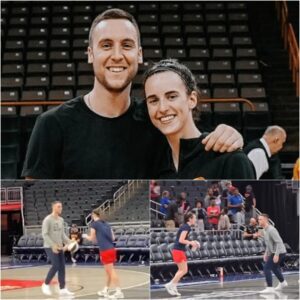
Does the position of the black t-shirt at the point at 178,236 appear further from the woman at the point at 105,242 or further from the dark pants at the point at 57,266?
the dark pants at the point at 57,266

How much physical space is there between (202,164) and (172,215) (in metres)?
0.29

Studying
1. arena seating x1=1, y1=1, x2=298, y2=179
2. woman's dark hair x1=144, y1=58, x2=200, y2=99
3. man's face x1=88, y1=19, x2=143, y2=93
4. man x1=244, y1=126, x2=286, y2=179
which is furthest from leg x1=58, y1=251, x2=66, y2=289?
arena seating x1=1, y1=1, x2=298, y2=179

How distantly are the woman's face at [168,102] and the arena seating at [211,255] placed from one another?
0.53 meters

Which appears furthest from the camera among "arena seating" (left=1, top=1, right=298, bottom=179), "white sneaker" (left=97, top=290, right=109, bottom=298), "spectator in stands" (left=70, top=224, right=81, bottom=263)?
"arena seating" (left=1, top=1, right=298, bottom=179)

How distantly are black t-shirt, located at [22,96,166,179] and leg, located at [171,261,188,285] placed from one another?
1.56ft

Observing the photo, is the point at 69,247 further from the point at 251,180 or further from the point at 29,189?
the point at 251,180

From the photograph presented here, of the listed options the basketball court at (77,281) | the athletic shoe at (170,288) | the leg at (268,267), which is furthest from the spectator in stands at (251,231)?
the basketball court at (77,281)

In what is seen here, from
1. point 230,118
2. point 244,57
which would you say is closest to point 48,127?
point 230,118

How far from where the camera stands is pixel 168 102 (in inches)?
123

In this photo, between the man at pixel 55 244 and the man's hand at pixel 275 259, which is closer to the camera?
the man at pixel 55 244

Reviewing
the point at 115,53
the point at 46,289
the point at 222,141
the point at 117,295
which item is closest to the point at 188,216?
the point at 222,141

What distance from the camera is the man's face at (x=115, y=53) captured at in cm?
312

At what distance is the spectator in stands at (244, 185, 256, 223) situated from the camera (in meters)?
3.23

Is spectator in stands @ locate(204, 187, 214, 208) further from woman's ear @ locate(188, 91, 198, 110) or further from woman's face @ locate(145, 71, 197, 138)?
woman's ear @ locate(188, 91, 198, 110)
